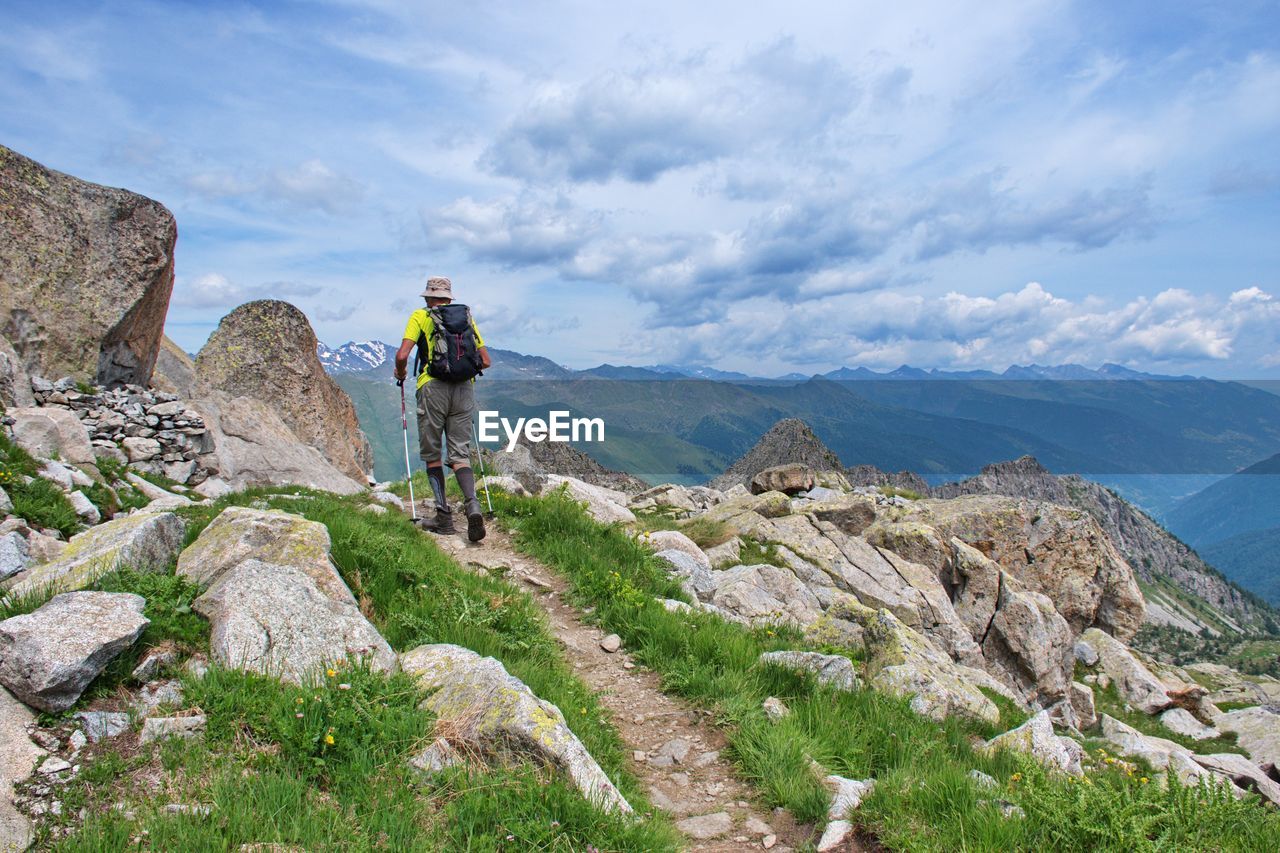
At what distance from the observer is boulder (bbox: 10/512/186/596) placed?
6844 mm

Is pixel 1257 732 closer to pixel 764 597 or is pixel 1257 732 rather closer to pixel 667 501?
pixel 667 501

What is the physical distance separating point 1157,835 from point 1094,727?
24.4m

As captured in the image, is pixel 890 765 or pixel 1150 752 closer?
pixel 890 765

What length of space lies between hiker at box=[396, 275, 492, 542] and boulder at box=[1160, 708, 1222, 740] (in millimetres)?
32010

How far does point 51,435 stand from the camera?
49.2 ft

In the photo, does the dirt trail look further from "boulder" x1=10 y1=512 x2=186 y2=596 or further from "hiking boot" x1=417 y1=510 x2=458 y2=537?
"boulder" x1=10 y1=512 x2=186 y2=596

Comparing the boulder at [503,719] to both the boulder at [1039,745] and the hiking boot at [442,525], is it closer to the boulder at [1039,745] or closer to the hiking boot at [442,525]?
the boulder at [1039,745]

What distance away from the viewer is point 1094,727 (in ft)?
82.1

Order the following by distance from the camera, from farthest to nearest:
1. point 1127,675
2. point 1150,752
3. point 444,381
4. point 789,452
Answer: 1. point 789,452
2. point 1127,675
3. point 1150,752
4. point 444,381

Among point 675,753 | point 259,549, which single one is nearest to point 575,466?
point 259,549

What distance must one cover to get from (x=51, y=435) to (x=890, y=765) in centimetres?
1722

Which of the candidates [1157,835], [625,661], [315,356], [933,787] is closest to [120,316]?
[315,356]

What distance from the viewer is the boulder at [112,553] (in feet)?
22.5

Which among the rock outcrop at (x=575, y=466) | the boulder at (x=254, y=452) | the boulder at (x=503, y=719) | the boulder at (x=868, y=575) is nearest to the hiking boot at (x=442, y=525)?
the boulder at (x=503, y=719)
